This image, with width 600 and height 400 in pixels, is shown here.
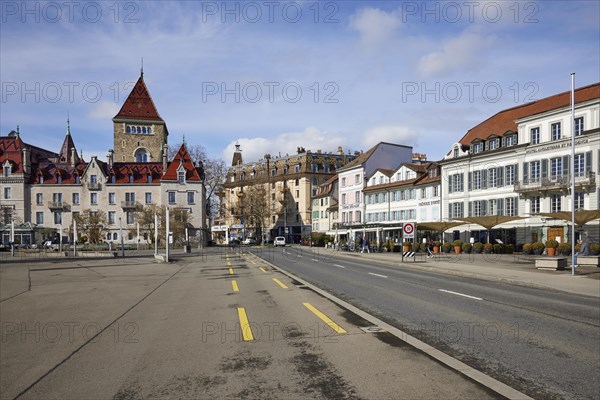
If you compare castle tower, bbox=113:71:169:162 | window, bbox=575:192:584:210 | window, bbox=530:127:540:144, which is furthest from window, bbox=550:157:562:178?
castle tower, bbox=113:71:169:162

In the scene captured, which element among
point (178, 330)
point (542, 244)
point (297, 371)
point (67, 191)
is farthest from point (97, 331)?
point (67, 191)

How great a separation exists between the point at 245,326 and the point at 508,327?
17.2 ft

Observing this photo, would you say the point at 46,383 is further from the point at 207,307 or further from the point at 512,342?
the point at 512,342

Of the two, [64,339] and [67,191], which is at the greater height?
[67,191]

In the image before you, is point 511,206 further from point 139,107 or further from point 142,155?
point 139,107

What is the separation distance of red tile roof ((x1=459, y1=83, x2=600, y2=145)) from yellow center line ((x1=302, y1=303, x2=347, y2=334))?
38.5 metres

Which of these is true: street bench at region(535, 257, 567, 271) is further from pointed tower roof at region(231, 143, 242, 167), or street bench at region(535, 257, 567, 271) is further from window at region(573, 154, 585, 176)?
pointed tower roof at region(231, 143, 242, 167)

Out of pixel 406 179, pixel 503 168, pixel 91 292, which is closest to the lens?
pixel 91 292

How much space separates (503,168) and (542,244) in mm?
11473

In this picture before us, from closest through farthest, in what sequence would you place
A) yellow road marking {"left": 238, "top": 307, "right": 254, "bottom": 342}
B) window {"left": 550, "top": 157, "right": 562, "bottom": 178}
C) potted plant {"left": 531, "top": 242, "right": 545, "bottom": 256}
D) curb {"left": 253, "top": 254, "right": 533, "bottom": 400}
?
curb {"left": 253, "top": 254, "right": 533, "bottom": 400}
yellow road marking {"left": 238, "top": 307, "right": 254, "bottom": 342}
potted plant {"left": 531, "top": 242, "right": 545, "bottom": 256}
window {"left": 550, "top": 157, "right": 562, "bottom": 178}

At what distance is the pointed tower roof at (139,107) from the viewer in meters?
97.5

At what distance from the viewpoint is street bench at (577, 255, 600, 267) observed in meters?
26.7

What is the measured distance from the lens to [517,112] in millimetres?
52531

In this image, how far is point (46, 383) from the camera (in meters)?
6.61
